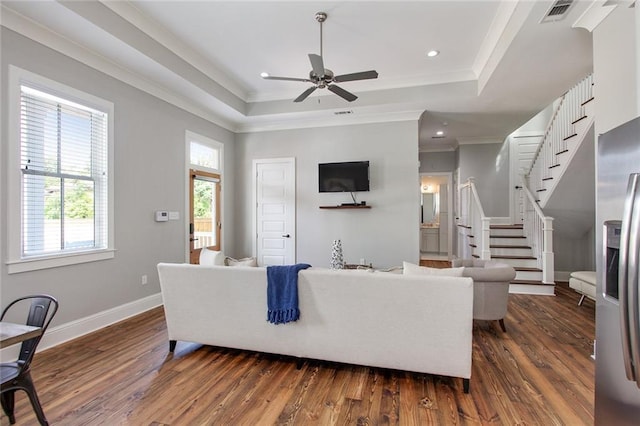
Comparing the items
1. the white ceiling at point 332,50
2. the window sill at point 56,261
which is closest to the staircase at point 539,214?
the white ceiling at point 332,50

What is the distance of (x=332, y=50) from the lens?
3.85 meters

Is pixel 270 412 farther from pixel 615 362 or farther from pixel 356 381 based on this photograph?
pixel 615 362

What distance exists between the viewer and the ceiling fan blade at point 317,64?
2741 mm

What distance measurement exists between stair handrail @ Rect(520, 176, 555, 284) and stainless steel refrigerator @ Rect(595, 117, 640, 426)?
372 centimetres

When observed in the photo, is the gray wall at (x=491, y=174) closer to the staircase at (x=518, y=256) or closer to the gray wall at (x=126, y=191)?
the staircase at (x=518, y=256)

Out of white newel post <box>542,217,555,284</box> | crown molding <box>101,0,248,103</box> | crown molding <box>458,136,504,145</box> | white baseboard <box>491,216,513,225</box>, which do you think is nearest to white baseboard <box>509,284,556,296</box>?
white newel post <box>542,217,555,284</box>

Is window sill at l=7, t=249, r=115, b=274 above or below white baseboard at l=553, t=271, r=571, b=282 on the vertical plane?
above

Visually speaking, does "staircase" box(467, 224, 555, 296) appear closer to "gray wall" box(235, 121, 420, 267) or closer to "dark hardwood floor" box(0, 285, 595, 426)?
"gray wall" box(235, 121, 420, 267)

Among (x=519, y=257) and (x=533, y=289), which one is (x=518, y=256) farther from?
(x=533, y=289)

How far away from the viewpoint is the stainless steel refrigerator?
120cm

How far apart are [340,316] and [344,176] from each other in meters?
3.39

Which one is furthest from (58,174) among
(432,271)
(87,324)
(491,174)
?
(491,174)

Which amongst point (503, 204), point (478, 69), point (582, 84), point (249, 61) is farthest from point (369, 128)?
point (503, 204)

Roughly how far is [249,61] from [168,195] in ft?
7.34
